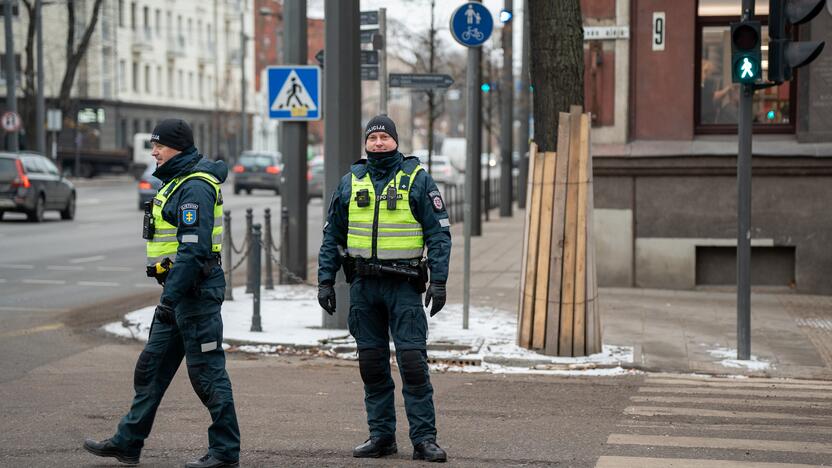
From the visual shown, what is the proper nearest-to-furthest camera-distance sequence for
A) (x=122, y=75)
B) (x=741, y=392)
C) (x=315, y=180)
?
(x=741, y=392), (x=315, y=180), (x=122, y=75)

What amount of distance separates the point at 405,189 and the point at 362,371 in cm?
101

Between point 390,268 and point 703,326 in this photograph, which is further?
point 703,326

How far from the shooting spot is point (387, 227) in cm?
664

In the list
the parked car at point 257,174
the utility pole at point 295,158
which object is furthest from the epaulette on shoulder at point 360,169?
the parked car at point 257,174

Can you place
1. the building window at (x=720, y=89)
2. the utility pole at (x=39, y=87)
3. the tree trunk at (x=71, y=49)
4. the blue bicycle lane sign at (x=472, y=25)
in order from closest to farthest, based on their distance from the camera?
the blue bicycle lane sign at (x=472, y=25) → the building window at (x=720, y=89) → the utility pole at (x=39, y=87) → the tree trunk at (x=71, y=49)

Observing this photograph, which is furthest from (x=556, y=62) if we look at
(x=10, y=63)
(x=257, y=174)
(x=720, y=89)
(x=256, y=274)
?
(x=257, y=174)

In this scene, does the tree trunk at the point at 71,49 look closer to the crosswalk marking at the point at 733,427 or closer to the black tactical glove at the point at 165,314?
the crosswalk marking at the point at 733,427

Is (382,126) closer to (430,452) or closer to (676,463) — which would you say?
(430,452)

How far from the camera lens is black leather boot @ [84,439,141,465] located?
6.50 meters

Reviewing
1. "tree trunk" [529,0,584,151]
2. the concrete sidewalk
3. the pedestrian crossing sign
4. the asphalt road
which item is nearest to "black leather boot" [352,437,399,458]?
the asphalt road

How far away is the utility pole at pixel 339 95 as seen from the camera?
Result: 39.1ft

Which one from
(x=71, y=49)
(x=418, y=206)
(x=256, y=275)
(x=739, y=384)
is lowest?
(x=739, y=384)

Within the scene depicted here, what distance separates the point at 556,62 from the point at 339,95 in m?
2.27

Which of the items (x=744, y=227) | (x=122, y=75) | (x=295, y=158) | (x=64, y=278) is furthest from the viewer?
(x=122, y=75)
